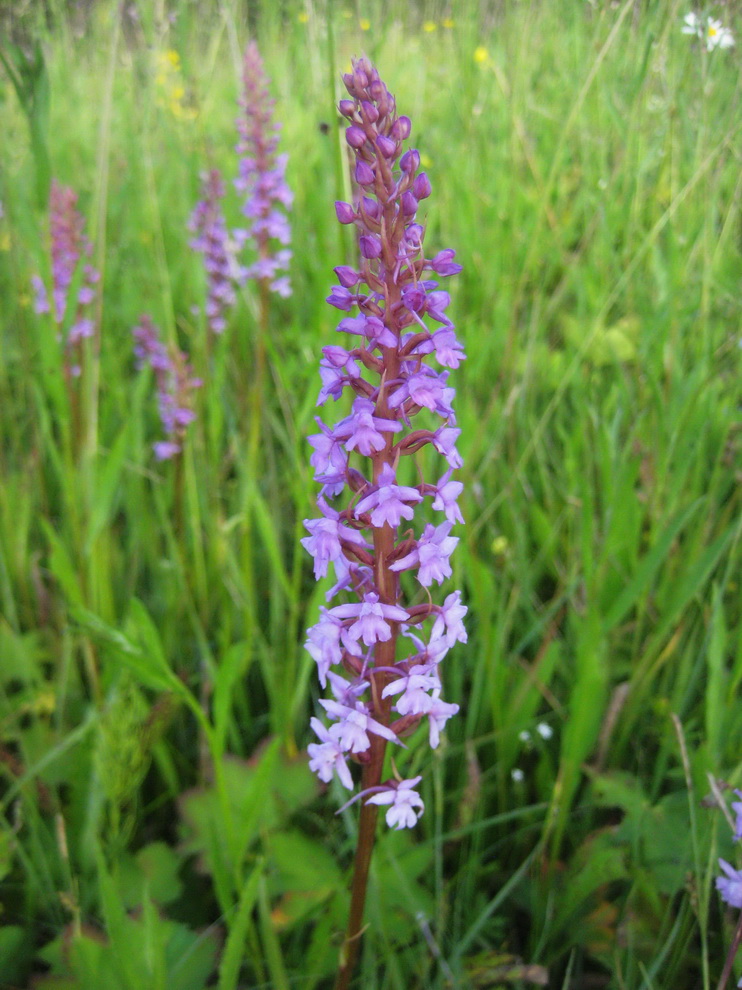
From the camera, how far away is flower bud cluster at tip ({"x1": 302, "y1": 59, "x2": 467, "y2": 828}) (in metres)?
0.81

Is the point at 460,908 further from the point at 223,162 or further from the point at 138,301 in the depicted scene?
the point at 223,162

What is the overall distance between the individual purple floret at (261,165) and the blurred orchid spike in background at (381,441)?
1.51 meters

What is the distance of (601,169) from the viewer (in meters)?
2.84

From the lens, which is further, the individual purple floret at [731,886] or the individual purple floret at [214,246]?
the individual purple floret at [214,246]

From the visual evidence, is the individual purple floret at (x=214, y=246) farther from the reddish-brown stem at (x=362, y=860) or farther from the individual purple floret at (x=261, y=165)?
the reddish-brown stem at (x=362, y=860)

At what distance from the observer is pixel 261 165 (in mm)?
2361

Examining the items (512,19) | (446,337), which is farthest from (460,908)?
(512,19)

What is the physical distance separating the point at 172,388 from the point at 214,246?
32.5 inches

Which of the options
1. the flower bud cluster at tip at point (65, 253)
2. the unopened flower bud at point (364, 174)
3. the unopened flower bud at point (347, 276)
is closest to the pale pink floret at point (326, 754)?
the unopened flower bud at point (347, 276)

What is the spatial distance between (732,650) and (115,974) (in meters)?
1.49

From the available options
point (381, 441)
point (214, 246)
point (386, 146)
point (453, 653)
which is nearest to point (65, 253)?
point (214, 246)

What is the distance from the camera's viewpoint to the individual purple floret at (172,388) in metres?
2.12

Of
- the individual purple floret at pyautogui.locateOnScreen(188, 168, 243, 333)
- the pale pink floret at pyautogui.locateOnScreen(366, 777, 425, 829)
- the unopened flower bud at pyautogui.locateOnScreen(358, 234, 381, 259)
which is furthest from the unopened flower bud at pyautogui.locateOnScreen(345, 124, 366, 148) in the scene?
the individual purple floret at pyautogui.locateOnScreen(188, 168, 243, 333)

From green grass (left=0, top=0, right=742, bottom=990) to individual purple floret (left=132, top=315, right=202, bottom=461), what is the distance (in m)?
0.09
